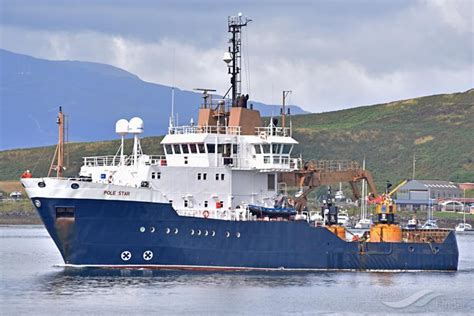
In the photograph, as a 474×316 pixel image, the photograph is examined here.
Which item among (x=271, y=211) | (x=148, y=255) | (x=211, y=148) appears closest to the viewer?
(x=148, y=255)

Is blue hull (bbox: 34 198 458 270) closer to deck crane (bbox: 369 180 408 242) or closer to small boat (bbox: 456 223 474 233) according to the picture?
deck crane (bbox: 369 180 408 242)

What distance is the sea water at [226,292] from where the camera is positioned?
45.2 meters

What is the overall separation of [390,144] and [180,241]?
116m

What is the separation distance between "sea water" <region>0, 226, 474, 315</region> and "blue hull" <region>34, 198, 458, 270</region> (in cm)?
61

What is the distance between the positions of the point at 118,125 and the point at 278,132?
8.31 m

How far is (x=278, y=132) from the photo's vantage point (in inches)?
2343

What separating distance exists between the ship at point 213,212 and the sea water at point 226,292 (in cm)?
81

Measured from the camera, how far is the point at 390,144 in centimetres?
16800

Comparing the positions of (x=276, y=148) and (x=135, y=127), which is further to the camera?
(x=276, y=148)

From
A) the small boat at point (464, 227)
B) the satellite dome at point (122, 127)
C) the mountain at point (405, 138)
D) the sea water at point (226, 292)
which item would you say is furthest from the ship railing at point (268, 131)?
the mountain at point (405, 138)

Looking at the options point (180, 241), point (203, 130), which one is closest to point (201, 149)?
point (203, 130)

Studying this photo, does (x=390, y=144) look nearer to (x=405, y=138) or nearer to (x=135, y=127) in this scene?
(x=405, y=138)

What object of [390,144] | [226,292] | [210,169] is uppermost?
[390,144]

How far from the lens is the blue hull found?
5316 centimetres
